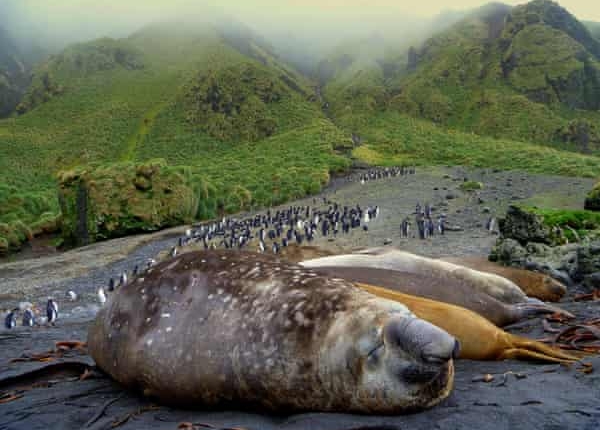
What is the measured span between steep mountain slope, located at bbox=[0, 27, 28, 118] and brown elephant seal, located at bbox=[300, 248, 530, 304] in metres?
115

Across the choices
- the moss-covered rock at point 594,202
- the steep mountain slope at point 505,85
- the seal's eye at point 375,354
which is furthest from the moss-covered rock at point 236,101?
the seal's eye at point 375,354

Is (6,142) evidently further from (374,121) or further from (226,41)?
(226,41)

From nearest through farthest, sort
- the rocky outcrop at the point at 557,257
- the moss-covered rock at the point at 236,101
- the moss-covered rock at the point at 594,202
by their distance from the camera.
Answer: the rocky outcrop at the point at 557,257, the moss-covered rock at the point at 594,202, the moss-covered rock at the point at 236,101

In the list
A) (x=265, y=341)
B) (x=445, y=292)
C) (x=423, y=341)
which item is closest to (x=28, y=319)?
(x=445, y=292)

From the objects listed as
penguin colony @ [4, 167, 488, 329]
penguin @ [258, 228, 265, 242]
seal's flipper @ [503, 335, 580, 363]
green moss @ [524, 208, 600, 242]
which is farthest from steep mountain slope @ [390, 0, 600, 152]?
seal's flipper @ [503, 335, 580, 363]

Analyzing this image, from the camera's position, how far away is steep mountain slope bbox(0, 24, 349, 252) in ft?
183

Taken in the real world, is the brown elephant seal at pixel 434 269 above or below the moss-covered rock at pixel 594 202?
above

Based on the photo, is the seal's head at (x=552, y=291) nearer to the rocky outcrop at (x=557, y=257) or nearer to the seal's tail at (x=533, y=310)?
the rocky outcrop at (x=557, y=257)

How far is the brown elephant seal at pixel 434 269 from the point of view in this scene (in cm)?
505

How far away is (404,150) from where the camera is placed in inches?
2490

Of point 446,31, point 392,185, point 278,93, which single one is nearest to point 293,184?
point 392,185

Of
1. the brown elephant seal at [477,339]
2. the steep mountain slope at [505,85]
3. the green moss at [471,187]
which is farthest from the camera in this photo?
the steep mountain slope at [505,85]

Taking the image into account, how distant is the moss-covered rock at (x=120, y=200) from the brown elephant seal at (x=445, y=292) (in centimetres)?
2324

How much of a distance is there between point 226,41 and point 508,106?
80011 millimetres
